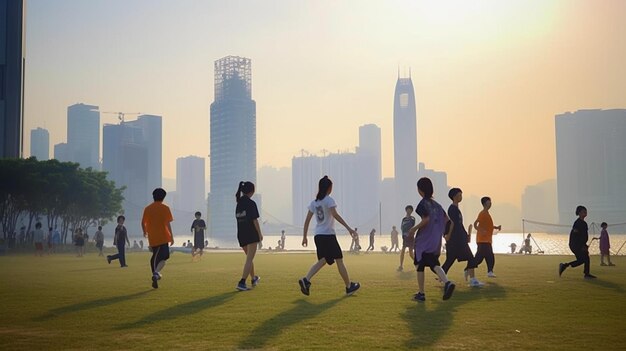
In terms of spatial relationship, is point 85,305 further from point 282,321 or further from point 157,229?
point 282,321

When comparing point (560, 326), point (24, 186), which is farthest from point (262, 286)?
point (24, 186)

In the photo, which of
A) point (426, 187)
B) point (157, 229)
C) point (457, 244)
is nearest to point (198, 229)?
point (157, 229)

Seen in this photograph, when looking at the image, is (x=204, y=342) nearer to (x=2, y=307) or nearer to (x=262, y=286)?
(x=2, y=307)

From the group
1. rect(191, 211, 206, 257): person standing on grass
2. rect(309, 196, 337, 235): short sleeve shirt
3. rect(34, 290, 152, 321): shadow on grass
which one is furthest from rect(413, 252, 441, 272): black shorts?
rect(191, 211, 206, 257): person standing on grass

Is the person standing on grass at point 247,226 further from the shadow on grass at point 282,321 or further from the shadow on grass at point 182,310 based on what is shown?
the shadow on grass at point 282,321

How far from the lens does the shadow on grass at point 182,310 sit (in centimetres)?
891

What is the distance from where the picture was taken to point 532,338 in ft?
25.1

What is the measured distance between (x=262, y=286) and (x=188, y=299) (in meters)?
2.81

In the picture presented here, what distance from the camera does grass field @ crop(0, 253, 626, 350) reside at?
744 cm

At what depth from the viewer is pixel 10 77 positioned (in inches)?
3012

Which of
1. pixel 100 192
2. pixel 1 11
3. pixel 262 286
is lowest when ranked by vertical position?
pixel 262 286

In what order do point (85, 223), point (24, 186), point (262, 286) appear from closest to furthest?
point (262, 286) → point (24, 186) → point (85, 223)

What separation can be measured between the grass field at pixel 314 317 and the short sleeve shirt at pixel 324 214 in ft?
4.10

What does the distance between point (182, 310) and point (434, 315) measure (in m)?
3.92
